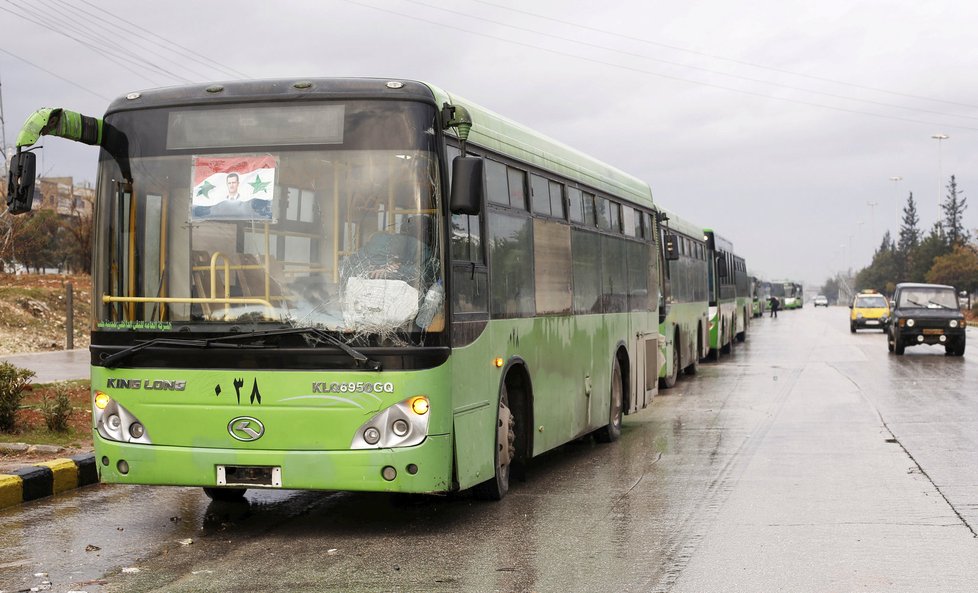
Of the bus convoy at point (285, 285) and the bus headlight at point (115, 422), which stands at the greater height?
the bus convoy at point (285, 285)

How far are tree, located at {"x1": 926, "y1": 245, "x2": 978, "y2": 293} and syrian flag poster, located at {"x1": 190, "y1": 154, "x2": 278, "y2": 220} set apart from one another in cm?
9050

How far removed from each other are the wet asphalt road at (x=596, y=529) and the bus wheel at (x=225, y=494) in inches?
4.7

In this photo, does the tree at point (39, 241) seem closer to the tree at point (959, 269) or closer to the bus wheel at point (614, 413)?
the bus wheel at point (614, 413)

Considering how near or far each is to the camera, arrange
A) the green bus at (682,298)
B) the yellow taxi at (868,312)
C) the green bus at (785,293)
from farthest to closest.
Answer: the green bus at (785,293) → the yellow taxi at (868,312) → the green bus at (682,298)

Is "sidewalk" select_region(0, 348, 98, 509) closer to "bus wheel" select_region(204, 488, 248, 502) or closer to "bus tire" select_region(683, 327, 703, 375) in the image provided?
"bus wheel" select_region(204, 488, 248, 502)

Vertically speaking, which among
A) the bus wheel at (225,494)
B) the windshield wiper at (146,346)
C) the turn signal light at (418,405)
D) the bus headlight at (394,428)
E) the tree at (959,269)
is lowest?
the bus wheel at (225,494)

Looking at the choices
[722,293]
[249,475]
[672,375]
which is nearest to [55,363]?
[672,375]

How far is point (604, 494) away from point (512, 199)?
8.33 ft

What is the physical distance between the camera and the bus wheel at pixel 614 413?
1324 cm

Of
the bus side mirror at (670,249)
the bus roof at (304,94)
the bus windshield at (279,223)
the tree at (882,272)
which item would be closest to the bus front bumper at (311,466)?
the bus windshield at (279,223)

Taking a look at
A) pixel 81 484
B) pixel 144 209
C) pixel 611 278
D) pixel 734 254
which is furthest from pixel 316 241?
pixel 734 254

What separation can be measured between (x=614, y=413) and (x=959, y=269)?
85.1 meters

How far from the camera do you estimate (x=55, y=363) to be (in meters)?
22.7

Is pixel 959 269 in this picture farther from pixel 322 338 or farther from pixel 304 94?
pixel 322 338
